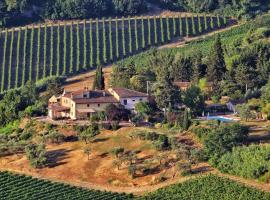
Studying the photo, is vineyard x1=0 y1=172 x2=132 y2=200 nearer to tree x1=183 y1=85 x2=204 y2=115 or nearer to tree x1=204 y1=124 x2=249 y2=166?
tree x1=204 y1=124 x2=249 y2=166

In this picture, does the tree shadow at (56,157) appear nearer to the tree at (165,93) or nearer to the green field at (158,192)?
the green field at (158,192)

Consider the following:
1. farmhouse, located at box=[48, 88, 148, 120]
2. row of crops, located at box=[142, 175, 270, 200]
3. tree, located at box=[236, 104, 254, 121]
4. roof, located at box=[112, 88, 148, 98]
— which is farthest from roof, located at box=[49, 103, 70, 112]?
row of crops, located at box=[142, 175, 270, 200]

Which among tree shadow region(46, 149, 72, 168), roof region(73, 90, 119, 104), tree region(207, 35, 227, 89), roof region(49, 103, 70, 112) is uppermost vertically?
tree region(207, 35, 227, 89)

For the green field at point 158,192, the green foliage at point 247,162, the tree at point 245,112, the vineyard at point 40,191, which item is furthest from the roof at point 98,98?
the green foliage at point 247,162

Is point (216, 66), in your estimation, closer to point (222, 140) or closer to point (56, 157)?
point (222, 140)

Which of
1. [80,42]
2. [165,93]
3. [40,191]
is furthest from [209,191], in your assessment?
[80,42]

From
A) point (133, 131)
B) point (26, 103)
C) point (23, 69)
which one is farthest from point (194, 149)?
point (23, 69)
